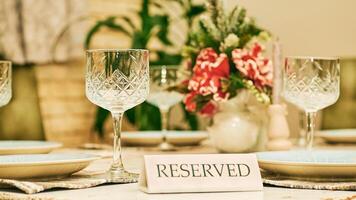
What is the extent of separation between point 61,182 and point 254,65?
766mm

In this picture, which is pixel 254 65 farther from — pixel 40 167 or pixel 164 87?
pixel 40 167

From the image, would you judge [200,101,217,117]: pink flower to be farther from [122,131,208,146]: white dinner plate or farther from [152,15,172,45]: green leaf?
[152,15,172,45]: green leaf

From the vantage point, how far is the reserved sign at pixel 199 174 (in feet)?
3.80

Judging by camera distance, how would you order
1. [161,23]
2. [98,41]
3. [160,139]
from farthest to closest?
[98,41], [161,23], [160,139]

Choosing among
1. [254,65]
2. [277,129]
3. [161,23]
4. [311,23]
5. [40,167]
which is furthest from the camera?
[311,23]

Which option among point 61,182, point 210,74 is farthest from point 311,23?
point 61,182

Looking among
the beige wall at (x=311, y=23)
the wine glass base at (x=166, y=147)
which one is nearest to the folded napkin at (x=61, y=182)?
the wine glass base at (x=166, y=147)

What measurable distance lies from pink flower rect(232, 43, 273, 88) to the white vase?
0.05 meters

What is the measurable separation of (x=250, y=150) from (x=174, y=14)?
7.65 ft

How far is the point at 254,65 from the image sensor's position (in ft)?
6.30

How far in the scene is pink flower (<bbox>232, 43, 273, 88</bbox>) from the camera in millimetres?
1919

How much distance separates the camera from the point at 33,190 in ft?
3.83

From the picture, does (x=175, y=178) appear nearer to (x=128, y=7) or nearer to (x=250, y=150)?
(x=250, y=150)

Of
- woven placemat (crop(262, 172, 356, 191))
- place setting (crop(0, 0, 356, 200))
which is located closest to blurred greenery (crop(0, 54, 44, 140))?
place setting (crop(0, 0, 356, 200))
